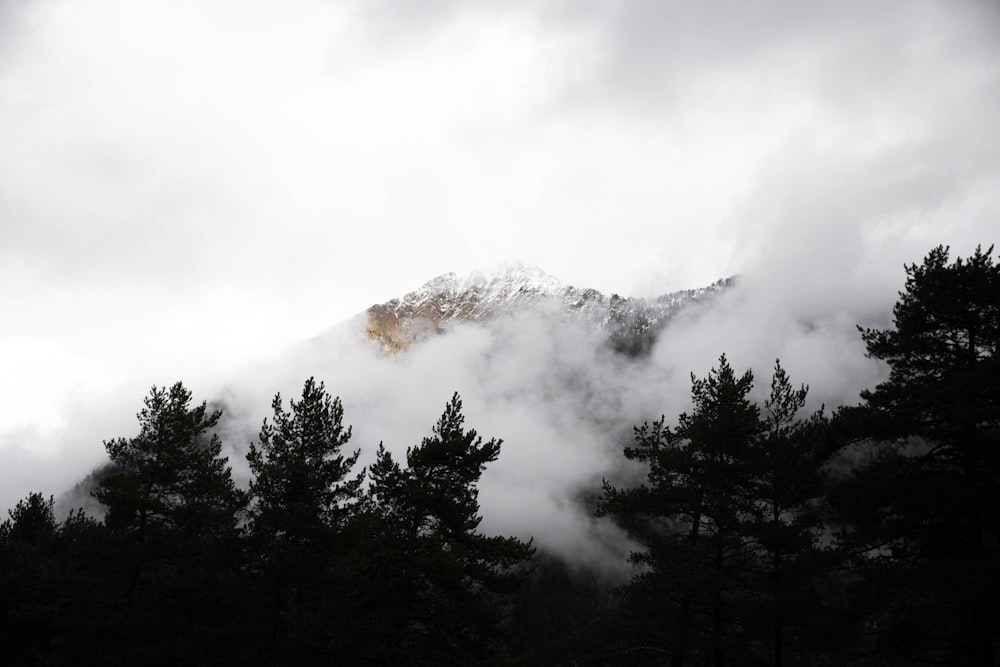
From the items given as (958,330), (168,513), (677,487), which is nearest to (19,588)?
(168,513)

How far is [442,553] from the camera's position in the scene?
14.6m

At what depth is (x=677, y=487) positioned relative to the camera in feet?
51.9

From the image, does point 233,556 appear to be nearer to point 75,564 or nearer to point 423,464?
point 75,564

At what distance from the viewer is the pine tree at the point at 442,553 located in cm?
1470

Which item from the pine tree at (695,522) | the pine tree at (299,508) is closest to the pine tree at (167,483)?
the pine tree at (299,508)

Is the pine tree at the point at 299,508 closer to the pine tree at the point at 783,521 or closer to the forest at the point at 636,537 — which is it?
the forest at the point at 636,537

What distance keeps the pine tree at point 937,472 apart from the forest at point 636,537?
0.16 ft

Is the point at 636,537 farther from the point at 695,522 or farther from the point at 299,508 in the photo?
the point at 299,508

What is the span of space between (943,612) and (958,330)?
19.7 feet

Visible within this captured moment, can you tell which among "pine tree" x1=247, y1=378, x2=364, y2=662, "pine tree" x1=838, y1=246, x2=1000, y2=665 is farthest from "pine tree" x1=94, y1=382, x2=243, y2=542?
"pine tree" x1=838, y1=246, x2=1000, y2=665

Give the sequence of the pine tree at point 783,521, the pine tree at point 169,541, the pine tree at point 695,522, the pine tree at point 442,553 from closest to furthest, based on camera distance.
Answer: the pine tree at point 783,521, the pine tree at point 442,553, the pine tree at point 695,522, the pine tree at point 169,541

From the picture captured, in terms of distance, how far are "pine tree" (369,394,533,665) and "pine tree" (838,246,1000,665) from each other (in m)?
8.80

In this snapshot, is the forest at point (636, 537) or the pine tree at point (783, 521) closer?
the forest at point (636, 537)

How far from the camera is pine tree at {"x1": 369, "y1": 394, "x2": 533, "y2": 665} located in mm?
14695
